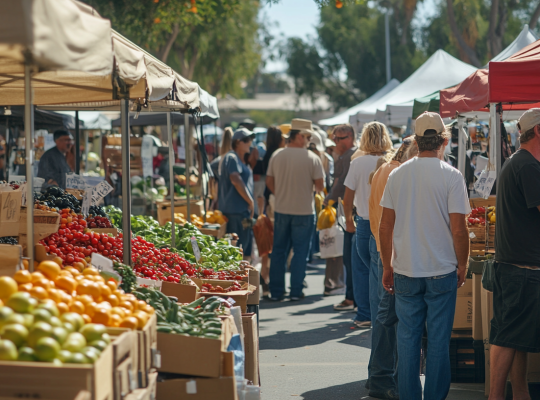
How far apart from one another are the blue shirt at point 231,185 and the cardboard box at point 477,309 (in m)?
4.61

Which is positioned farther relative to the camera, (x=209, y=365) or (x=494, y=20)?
(x=494, y=20)

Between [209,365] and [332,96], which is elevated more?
[332,96]

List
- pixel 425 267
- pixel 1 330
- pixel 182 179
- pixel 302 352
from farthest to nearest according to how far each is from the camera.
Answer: pixel 182 179
pixel 302 352
pixel 425 267
pixel 1 330

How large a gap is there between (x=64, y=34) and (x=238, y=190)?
6.58 m

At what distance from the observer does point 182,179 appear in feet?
53.3

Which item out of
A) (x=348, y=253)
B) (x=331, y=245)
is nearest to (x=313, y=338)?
(x=348, y=253)

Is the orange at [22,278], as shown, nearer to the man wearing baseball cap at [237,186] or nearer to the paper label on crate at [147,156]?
the man wearing baseball cap at [237,186]

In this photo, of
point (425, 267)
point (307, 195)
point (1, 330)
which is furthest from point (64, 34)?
point (307, 195)

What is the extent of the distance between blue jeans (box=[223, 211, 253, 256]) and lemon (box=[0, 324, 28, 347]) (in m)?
7.02

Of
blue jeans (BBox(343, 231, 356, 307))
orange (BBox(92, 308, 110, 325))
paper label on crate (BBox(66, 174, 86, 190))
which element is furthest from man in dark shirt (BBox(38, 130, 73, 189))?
orange (BBox(92, 308, 110, 325))

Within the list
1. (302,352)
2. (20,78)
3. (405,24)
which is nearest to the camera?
(20,78)

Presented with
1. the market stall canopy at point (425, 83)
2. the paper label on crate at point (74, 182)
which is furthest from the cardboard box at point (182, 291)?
the market stall canopy at point (425, 83)

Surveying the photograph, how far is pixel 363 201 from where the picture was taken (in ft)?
22.8

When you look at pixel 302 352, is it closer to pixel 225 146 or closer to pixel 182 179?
pixel 225 146
